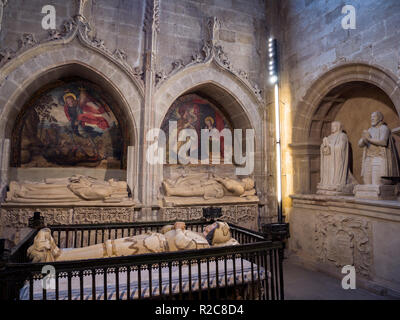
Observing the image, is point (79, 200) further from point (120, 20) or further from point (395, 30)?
point (395, 30)

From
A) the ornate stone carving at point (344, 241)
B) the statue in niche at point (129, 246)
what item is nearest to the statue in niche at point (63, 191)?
the statue in niche at point (129, 246)

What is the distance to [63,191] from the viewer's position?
4.83 metres

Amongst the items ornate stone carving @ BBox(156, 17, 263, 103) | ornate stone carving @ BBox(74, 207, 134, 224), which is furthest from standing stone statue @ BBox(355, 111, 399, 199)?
ornate stone carving @ BBox(74, 207, 134, 224)

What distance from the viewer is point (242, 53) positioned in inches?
252

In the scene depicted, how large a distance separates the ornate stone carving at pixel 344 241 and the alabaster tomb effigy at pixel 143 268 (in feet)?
6.97

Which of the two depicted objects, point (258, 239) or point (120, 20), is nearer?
point (258, 239)

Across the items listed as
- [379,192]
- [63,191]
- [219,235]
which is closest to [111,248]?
[219,235]

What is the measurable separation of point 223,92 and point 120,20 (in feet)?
8.10

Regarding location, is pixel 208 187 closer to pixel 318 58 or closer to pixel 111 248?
→ pixel 111 248

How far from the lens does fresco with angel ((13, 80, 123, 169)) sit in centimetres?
529

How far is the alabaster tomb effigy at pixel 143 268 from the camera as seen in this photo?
2248mm

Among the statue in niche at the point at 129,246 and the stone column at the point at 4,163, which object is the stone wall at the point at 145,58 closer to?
the stone column at the point at 4,163

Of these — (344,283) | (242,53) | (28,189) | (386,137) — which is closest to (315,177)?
(386,137)

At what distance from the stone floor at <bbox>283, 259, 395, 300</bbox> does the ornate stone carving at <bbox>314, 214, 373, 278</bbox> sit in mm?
326
